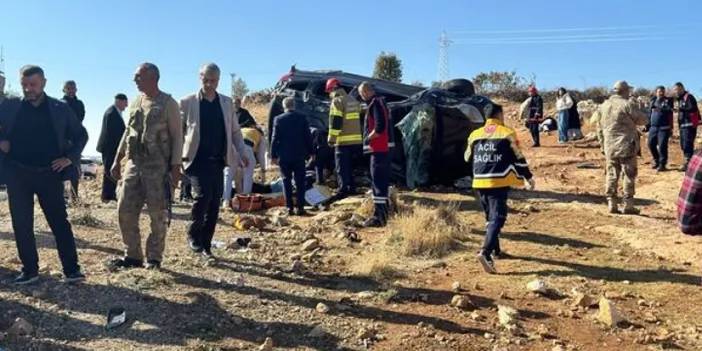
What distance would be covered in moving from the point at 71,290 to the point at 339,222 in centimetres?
407

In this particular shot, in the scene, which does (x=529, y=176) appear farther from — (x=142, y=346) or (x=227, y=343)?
(x=142, y=346)

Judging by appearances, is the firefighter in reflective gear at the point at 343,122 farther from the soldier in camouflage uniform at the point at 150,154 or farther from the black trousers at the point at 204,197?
the soldier in camouflage uniform at the point at 150,154

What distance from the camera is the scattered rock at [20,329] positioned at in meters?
4.37

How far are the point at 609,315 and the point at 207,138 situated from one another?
11.9ft

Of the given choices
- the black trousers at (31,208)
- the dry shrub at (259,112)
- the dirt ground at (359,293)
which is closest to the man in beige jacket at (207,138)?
the dirt ground at (359,293)

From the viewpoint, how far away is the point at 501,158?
21.0 ft

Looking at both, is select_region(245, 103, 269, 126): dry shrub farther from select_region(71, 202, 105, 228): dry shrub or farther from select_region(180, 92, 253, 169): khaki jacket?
select_region(180, 92, 253, 169): khaki jacket

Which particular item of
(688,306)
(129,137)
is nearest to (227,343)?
(129,137)

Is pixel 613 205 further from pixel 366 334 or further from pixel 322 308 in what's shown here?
pixel 366 334

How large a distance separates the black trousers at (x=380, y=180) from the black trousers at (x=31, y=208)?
393cm

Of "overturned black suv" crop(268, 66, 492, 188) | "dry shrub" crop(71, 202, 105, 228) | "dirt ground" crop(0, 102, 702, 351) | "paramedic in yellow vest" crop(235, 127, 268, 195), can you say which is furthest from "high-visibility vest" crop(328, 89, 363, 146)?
"dry shrub" crop(71, 202, 105, 228)

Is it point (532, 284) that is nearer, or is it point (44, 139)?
point (44, 139)

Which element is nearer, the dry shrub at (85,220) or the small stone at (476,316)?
the small stone at (476,316)

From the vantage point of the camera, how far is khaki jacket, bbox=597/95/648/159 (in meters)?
8.89
